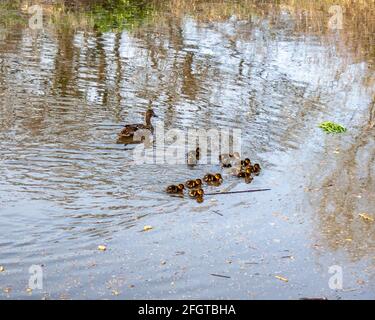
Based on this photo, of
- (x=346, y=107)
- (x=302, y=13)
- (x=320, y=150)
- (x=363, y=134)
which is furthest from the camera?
(x=302, y=13)

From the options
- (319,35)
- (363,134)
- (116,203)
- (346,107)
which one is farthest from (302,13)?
(116,203)

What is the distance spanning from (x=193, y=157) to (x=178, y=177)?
0.69 m

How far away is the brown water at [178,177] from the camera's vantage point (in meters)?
7.20

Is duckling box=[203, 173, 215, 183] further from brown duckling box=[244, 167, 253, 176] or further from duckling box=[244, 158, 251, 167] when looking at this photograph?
duckling box=[244, 158, 251, 167]

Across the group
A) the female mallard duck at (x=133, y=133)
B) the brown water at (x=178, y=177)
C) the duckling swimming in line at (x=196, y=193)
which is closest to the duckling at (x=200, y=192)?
the duckling swimming in line at (x=196, y=193)

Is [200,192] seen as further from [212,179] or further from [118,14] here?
[118,14]

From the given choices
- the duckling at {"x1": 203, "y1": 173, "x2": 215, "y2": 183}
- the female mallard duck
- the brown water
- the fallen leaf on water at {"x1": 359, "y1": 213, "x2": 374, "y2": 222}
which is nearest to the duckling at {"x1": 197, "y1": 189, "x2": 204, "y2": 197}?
the brown water

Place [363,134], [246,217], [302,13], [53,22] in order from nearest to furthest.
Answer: [246,217]
[363,134]
[53,22]
[302,13]

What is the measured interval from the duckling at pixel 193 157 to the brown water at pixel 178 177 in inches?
5.9

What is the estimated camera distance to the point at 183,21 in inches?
886

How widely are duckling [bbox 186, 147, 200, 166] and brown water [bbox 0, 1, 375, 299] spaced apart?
0.15m

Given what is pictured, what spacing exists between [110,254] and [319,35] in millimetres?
15308

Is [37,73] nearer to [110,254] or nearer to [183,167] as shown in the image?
[183,167]

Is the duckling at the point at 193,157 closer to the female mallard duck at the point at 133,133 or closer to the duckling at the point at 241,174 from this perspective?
the duckling at the point at 241,174
